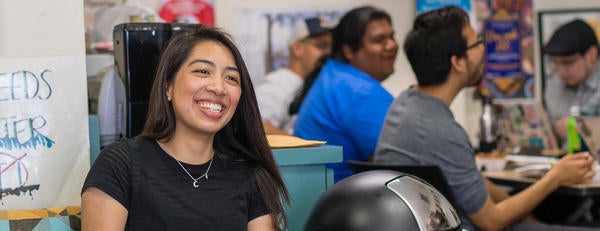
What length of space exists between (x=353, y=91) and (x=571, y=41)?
2.54 metres

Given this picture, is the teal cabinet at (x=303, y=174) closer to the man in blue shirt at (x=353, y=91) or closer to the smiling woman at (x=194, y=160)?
the smiling woman at (x=194, y=160)

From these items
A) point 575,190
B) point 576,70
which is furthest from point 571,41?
point 575,190

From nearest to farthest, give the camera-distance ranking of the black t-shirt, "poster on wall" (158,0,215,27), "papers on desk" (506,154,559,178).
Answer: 1. the black t-shirt
2. "papers on desk" (506,154,559,178)
3. "poster on wall" (158,0,215,27)

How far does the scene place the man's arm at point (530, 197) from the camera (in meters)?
2.62

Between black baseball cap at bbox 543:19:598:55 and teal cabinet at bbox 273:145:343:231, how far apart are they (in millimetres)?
3403

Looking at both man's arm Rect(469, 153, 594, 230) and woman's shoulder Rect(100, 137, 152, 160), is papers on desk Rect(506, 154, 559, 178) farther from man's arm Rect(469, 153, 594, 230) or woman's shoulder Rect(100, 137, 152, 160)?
woman's shoulder Rect(100, 137, 152, 160)

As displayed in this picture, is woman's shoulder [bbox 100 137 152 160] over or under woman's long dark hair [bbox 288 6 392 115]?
under

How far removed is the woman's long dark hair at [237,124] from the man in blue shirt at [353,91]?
3.53 feet

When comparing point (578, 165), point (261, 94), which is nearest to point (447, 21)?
point (578, 165)

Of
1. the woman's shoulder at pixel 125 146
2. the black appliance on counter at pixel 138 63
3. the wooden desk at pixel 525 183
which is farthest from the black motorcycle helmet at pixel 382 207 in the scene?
the wooden desk at pixel 525 183

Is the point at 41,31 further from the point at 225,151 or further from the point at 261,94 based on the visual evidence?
the point at 261,94

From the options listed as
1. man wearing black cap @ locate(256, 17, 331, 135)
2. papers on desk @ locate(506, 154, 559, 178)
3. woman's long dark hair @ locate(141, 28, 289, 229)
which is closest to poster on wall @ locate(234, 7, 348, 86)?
man wearing black cap @ locate(256, 17, 331, 135)

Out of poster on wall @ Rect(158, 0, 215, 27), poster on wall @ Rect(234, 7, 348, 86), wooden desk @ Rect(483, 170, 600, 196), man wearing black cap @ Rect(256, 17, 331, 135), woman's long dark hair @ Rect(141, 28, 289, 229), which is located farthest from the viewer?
poster on wall @ Rect(234, 7, 348, 86)

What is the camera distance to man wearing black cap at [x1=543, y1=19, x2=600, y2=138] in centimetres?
509
